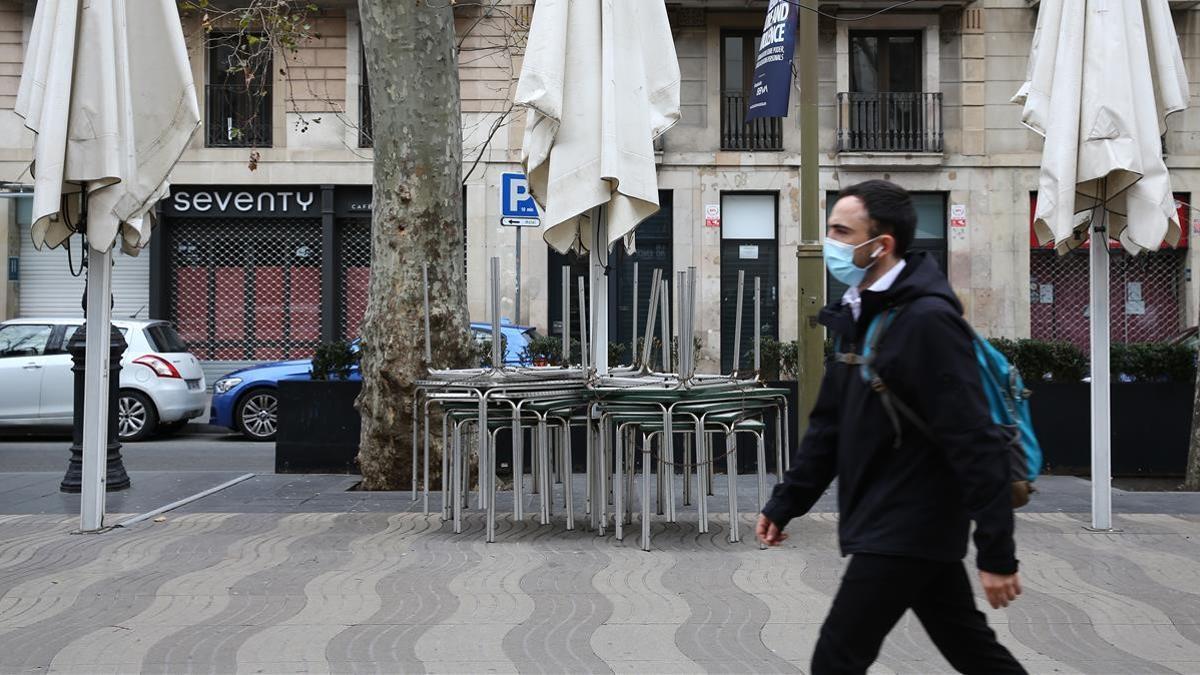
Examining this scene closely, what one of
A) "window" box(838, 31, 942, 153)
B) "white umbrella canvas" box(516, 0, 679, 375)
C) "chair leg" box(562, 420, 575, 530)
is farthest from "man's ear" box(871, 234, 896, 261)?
"window" box(838, 31, 942, 153)

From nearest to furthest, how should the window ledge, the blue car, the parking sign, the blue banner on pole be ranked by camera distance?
the blue banner on pole → the parking sign → the blue car → the window ledge

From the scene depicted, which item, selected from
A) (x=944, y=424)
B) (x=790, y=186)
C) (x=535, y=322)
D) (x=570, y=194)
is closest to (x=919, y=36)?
(x=790, y=186)

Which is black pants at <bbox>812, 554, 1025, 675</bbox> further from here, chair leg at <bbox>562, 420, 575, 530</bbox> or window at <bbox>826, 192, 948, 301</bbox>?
window at <bbox>826, 192, 948, 301</bbox>

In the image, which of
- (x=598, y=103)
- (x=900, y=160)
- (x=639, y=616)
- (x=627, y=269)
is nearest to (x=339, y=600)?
(x=639, y=616)

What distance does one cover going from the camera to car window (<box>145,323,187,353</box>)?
15422 mm

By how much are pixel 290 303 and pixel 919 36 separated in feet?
46.5

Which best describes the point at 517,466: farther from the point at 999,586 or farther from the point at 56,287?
the point at 56,287

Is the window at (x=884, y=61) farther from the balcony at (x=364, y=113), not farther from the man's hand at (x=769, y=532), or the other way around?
the man's hand at (x=769, y=532)

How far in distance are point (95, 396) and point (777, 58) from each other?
6521mm

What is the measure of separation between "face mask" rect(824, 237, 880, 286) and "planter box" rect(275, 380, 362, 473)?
7521mm

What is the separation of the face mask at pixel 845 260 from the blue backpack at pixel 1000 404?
6.8 inches

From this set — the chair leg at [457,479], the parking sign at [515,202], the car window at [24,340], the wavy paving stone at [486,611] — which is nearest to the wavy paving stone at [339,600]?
the chair leg at [457,479]

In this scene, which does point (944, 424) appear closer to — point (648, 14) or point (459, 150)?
point (648, 14)

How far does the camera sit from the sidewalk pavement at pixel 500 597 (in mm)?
4773
